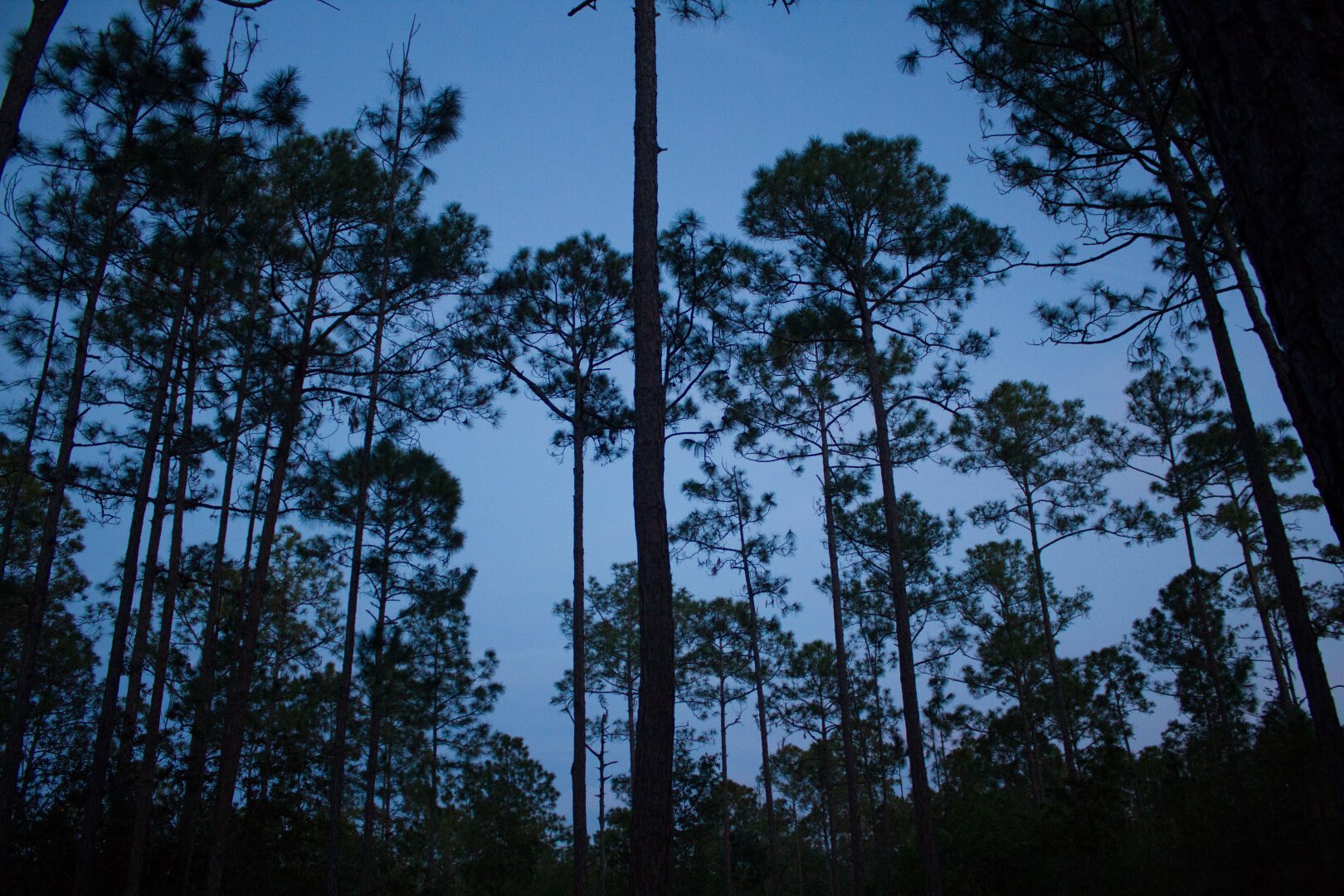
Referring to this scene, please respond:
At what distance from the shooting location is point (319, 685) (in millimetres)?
17516

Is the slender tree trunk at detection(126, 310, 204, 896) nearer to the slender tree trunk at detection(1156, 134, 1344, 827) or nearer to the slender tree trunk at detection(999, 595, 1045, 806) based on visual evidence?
the slender tree trunk at detection(1156, 134, 1344, 827)

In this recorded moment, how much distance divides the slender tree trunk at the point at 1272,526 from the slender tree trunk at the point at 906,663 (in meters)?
3.86

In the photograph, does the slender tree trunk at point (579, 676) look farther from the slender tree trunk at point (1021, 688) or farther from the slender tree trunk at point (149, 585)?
the slender tree trunk at point (1021, 688)

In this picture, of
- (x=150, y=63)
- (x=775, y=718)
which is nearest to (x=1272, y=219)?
(x=150, y=63)

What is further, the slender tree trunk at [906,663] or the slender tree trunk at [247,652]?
the slender tree trunk at [906,663]

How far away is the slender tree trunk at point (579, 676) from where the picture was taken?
33.8ft

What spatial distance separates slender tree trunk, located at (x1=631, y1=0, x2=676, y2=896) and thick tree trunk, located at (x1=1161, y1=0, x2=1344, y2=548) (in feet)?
13.3

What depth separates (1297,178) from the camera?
1.18m

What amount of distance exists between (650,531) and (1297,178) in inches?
175

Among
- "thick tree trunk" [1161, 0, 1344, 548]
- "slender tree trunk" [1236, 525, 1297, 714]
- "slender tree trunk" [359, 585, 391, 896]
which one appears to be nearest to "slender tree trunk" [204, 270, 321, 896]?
"slender tree trunk" [359, 585, 391, 896]

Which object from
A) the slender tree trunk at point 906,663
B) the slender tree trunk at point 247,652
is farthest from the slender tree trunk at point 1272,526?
the slender tree trunk at point 247,652

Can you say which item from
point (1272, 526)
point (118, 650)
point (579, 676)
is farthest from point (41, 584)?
point (1272, 526)

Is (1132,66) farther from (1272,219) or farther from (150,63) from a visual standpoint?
(150,63)

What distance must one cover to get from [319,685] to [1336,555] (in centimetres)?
2359
